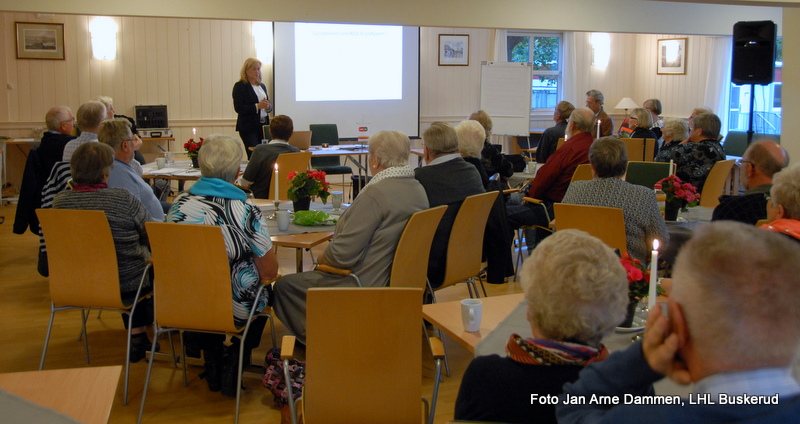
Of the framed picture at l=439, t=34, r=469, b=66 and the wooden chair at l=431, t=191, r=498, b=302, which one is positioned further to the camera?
the framed picture at l=439, t=34, r=469, b=66

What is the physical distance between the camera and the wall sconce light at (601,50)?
1236 centimetres

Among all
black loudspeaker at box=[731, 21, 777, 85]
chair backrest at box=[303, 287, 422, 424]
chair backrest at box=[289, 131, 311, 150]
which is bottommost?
chair backrest at box=[303, 287, 422, 424]

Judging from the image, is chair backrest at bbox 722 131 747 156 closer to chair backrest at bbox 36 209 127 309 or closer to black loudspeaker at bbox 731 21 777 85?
black loudspeaker at bbox 731 21 777 85

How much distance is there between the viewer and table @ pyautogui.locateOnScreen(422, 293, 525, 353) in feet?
8.11

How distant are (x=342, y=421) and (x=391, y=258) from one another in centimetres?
135

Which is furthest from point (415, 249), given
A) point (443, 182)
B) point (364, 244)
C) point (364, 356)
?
point (364, 356)

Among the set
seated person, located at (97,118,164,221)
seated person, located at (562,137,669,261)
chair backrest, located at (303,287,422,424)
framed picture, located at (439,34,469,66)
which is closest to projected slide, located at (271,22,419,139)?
framed picture, located at (439,34,469,66)

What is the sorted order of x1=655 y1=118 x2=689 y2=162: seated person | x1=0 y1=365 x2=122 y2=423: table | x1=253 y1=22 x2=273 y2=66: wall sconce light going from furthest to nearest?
1. x1=253 y1=22 x2=273 y2=66: wall sconce light
2. x1=655 y1=118 x2=689 y2=162: seated person
3. x1=0 y1=365 x2=122 y2=423: table

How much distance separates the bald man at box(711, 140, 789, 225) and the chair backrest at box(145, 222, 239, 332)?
98.2 inches

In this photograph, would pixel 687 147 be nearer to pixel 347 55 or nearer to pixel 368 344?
pixel 368 344

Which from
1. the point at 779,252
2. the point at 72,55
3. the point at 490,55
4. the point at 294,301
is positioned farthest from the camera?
the point at 490,55

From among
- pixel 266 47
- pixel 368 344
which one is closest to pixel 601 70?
pixel 266 47

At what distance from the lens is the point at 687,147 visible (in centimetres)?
600

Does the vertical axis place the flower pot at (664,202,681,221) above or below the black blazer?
below
